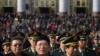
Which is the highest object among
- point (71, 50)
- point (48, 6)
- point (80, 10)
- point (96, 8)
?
point (71, 50)

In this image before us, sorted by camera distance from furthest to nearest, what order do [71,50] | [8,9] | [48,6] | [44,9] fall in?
1. [48,6]
2. [44,9]
3. [8,9]
4. [71,50]

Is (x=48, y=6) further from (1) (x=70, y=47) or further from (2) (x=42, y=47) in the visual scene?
(2) (x=42, y=47)

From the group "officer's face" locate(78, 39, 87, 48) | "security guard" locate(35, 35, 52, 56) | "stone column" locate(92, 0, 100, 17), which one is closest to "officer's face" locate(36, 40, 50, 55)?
"security guard" locate(35, 35, 52, 56)

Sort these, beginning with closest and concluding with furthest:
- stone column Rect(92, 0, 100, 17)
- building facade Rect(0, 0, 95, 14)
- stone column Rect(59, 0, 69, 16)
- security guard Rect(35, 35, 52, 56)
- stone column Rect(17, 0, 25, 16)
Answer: security guard Rect(35, 35, 52, 56)
stone column Rect(17, 0, 25, 16)
stone column Rect(92, 0, 100, 17)
stone column Rect(59, 0, 69, 16)
building facade Rect(0, 0, 95, 14)

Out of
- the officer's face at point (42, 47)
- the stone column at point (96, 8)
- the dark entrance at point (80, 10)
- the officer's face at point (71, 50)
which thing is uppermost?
the officer's face at point (42, 47)

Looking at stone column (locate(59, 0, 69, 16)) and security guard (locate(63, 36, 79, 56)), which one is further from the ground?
security guard (locate(63, 36, 79, 56))

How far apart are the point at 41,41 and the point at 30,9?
54.5m

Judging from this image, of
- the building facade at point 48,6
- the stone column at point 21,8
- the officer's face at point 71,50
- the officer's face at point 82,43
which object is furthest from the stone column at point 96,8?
the officer's face at point 71,50

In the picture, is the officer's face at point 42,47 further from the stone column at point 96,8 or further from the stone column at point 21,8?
the stone column at point 96,8

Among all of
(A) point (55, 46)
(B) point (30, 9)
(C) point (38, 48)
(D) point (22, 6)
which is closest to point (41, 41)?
(C) point (38, 48)

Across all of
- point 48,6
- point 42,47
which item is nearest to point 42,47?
point 42,47

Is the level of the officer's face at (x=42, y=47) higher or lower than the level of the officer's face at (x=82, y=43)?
higher

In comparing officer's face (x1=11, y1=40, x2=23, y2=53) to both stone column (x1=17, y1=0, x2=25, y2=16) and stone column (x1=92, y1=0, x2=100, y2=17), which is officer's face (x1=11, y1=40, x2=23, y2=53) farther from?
stone column (x1=92, y1=0, x2=100, y2=17)

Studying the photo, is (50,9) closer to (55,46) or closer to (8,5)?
(8,5)
